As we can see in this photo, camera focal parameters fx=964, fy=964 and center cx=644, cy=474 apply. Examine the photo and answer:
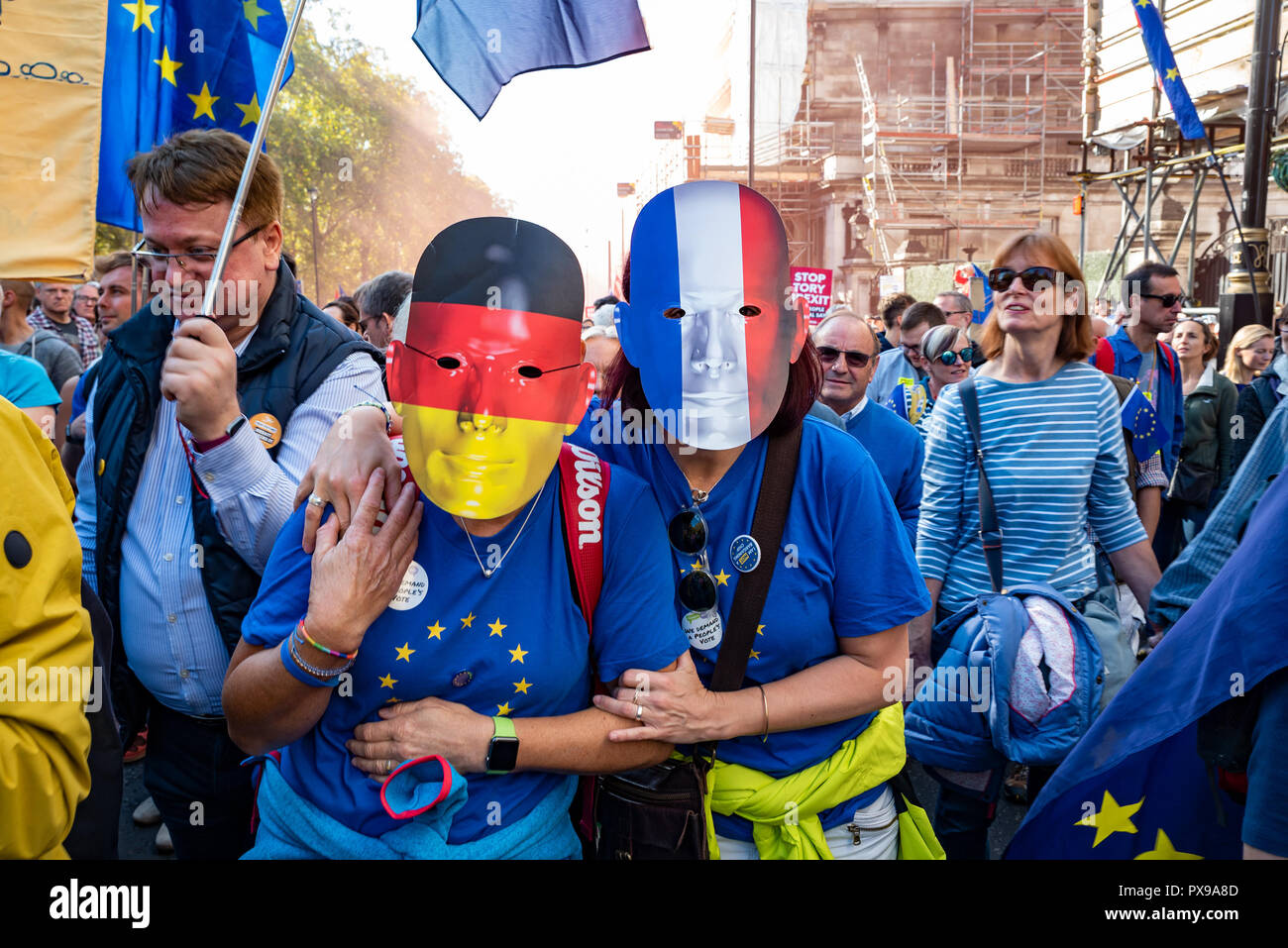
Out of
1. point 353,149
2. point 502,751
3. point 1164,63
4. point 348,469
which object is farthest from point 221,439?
point 353,149

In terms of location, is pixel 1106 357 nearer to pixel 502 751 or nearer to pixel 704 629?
pixel 704 629

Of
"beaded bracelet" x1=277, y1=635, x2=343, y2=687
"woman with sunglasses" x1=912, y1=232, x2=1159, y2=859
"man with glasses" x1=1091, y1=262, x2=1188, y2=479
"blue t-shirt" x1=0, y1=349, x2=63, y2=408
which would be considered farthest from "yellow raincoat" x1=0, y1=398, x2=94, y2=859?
"man with glasses" x1=1091, y1=262, x2=1188, y2=479

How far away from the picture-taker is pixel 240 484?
221 centimetres

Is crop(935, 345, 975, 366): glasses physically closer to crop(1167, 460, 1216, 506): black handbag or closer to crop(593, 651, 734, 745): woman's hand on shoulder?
crop(1167, 460, 1216, 506): black handbag

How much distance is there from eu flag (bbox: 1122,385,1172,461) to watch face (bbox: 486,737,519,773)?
447 cm

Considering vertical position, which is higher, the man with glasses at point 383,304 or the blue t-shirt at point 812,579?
the man with glasses at point 383,304

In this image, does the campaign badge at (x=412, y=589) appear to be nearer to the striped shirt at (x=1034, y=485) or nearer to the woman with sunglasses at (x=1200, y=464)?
the striped shirt at (x=1034, y=485)

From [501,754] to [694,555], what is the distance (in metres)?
0.59

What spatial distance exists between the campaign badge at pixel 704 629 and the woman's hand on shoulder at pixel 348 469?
65 cm

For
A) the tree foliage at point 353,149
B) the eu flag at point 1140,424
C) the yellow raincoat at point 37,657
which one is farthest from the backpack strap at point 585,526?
the tree foliage at point 353,149

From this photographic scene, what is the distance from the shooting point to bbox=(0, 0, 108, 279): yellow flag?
2.88 m

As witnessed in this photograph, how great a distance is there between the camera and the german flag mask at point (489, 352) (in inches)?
A: 72.4

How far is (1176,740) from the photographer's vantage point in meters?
1.82

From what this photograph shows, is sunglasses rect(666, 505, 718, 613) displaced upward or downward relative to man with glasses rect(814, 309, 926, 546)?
downward
